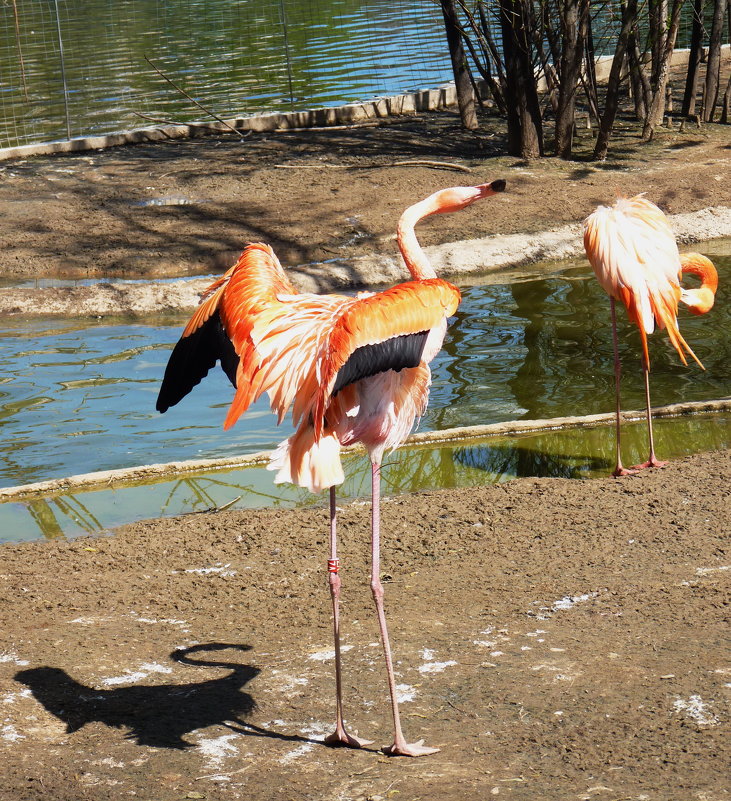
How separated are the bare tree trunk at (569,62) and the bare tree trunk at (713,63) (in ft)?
6.63

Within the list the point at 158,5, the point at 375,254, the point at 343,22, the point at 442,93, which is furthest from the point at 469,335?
the point at 158,5

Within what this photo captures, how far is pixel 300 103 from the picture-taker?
51.4 ft

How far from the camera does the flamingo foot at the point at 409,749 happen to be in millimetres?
3152

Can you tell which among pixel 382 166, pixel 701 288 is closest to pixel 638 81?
pixel 382 166

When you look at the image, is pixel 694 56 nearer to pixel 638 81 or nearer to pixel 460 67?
pixel 638 81

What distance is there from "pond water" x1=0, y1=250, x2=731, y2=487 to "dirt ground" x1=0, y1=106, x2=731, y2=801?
114 cm

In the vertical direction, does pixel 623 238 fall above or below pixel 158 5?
below

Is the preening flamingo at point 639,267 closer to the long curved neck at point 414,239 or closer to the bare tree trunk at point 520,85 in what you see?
the long curved neck at point 414,239

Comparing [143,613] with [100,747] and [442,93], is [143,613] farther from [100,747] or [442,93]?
[442,93]

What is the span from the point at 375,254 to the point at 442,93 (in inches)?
258

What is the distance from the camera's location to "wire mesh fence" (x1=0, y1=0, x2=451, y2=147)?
15734 millimetres

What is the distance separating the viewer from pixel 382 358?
305 centimetres

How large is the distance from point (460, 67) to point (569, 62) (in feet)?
5.96

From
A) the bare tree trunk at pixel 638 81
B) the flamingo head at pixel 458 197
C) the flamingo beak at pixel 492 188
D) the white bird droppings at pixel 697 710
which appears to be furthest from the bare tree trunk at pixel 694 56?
the white bird droppings at pixel 697 710
